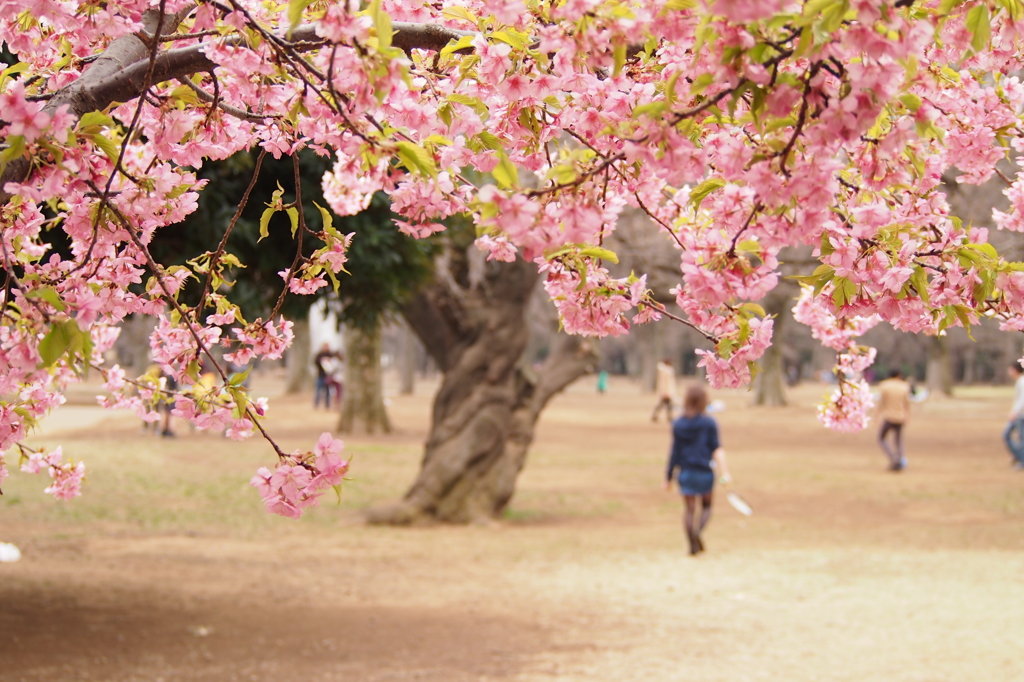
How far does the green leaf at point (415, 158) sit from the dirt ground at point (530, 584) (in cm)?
463

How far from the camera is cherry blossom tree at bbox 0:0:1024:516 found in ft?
6.91

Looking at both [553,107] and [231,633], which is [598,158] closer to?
[553,107]

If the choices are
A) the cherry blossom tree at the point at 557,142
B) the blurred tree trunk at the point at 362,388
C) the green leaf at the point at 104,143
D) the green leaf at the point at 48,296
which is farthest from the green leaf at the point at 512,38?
the blurred tree trunk at the point at 362,388

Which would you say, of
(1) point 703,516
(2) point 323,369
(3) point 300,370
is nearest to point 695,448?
(1) point 703,516

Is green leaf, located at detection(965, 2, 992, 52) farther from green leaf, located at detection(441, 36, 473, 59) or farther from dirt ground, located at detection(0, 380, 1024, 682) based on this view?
dirt ground, located at detection(0, 380, 1024, 682)

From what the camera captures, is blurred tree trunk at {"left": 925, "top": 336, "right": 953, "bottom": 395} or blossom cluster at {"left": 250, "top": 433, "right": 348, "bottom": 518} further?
blurred tree trunk at {"left": 925, "top": 336, "right": 953, "bottom": 395}

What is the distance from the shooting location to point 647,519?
12.2 m

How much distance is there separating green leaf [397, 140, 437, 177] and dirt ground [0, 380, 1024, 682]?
15.2 feet

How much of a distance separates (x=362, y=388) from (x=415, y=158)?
70.1 ft

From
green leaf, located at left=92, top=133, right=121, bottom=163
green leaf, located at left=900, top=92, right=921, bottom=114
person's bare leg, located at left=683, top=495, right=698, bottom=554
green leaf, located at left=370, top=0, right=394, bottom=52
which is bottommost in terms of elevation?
person's bare leg, located at left=683, top=495, right=698, bottom=554

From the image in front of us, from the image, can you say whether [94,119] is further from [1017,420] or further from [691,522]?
[1017,420]

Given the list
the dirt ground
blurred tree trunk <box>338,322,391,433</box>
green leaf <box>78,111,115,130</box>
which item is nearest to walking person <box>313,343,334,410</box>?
blurred tree trunk <box>338,322,391,433</box>

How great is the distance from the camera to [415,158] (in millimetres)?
2279

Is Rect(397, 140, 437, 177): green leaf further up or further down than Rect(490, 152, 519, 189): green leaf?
further up
